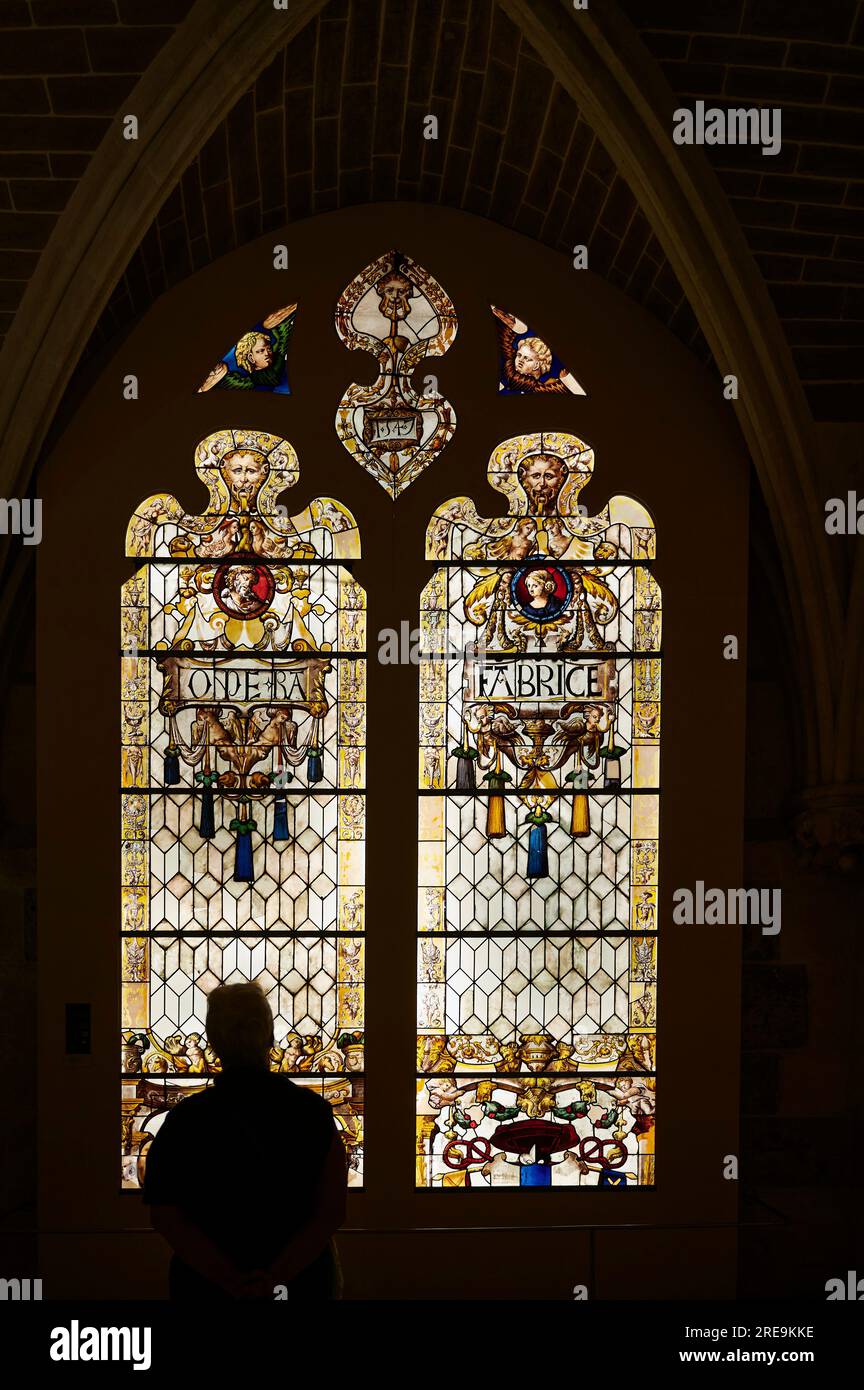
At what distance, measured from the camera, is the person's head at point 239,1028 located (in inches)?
103

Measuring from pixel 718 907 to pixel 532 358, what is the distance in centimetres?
220

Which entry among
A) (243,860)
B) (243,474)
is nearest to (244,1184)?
(243,860)

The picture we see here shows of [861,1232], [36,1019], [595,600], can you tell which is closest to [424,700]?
[595,600]

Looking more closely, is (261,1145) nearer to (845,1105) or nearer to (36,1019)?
(36,1019)

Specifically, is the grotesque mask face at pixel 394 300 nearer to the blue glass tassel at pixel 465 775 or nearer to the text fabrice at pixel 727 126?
the text fabrice at pixel 727 126

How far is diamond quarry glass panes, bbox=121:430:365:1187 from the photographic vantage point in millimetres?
4949

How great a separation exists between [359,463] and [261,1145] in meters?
2.98

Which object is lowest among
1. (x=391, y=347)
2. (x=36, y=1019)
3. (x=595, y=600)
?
(x=36, y=1019)

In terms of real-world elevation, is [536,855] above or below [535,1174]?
above

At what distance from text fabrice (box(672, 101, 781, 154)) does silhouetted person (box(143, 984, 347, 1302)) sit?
10.1 feet

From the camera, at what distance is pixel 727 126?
4.23 metres

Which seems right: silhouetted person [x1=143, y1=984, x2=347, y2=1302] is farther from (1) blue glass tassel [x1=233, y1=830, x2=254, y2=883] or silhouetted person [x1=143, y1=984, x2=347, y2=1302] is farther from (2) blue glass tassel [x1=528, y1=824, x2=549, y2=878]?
(2) blue glass tassel [x1=528, y1=824, x2=549, y2=878]

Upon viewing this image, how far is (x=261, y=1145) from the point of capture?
8.61 feet

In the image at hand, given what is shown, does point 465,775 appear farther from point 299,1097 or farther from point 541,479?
point 299,1097
